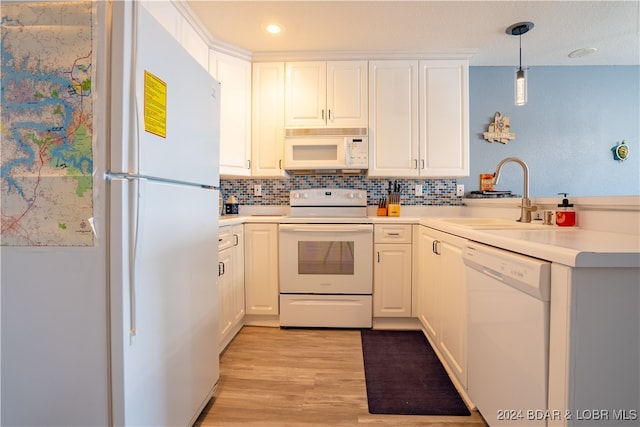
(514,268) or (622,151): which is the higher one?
(622,151)

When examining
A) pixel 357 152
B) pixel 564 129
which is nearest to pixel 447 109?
pixel 357 152

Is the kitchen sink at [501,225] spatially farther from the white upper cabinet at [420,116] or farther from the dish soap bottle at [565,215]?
the white upper cabinet at [420,116]

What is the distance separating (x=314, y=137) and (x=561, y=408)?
2.29 m

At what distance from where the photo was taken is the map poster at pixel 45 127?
2.78 feet

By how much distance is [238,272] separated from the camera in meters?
2.29

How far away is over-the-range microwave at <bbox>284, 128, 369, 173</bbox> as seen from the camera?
2596mm

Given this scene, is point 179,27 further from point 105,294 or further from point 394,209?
point 394,209

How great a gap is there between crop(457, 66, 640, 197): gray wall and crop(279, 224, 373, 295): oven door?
142 centimetres

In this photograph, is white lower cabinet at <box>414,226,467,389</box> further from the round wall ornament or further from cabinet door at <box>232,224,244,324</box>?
the round wall ornament

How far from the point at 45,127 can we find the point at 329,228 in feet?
5.83

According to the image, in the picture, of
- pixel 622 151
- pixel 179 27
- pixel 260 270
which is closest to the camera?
pixel 179 27

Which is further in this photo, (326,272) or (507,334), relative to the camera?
(326,272)

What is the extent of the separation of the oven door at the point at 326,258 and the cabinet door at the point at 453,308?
0.69m

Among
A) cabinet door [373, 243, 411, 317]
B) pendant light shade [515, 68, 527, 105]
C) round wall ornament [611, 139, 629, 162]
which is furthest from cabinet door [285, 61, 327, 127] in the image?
round wall ornament [611, 139, 629, 162]
